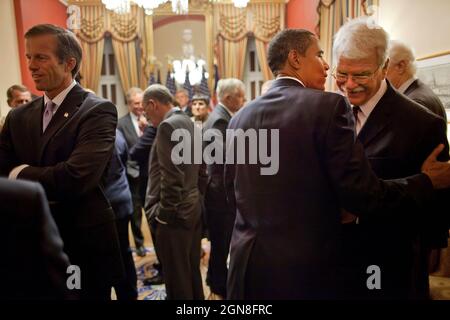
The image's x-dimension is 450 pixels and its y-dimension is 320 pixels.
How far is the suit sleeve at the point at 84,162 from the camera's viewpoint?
2.31ft

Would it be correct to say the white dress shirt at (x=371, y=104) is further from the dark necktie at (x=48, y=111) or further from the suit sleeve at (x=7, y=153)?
the suit sleeve at (x=7, y=153)

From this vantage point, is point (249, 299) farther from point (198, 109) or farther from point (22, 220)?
point (198, 109)

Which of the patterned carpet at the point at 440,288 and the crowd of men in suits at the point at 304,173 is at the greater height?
the crowd of men in suits at the point at 304,173

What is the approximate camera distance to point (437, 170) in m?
0.69

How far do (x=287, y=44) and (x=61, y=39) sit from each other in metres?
0.53

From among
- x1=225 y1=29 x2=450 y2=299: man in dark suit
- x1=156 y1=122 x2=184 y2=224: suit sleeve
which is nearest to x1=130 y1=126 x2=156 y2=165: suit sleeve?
x1=156 y1=122 x2=184 y2=224: suit sleeve

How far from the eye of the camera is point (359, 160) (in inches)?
25.5

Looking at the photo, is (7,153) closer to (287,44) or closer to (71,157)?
(71,157)

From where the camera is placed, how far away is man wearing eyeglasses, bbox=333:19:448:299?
0.72 metres

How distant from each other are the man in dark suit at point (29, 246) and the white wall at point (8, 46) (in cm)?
64

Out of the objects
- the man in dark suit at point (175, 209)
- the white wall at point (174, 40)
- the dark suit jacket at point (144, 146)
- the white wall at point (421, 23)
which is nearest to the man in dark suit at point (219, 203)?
the man in dark suit at point (175, 209)

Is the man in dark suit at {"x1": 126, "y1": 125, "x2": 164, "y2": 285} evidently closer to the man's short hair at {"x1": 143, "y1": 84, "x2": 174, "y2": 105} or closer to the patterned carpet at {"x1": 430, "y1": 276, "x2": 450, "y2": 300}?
the man's short hair at {"x1": 143, "y1": 84, "x2": 174, "y2": 105}

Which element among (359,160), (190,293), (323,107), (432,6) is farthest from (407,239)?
(190,293)

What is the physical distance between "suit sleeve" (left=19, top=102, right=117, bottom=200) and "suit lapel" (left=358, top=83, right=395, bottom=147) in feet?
2.02
